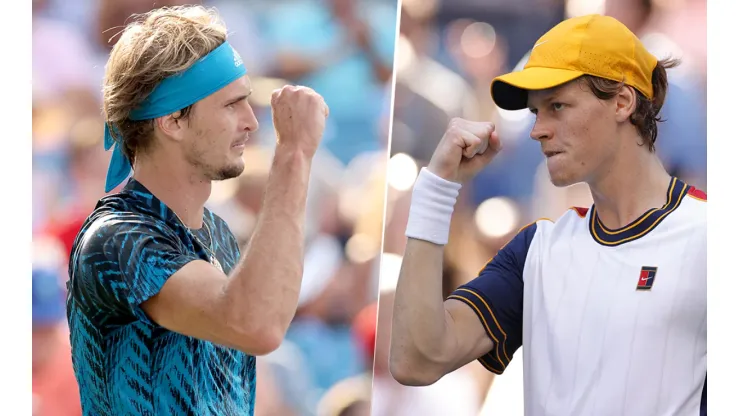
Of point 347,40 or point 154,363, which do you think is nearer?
point 154,363

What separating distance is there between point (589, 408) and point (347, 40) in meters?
1.41

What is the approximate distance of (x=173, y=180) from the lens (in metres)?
1.54

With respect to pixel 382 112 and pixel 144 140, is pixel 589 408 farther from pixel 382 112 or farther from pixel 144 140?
pixel 382 112

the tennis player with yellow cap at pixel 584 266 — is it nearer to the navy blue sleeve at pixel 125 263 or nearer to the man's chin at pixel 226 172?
the man's chin at pixel 226 172

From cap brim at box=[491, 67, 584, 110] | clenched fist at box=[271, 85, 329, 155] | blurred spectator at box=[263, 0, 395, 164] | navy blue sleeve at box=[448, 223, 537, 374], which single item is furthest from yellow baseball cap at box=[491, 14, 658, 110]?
blurred spectator at box=[263, 0, 395, 164]

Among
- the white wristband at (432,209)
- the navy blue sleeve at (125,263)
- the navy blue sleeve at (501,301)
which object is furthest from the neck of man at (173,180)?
the navy blue sleeve at (501,301)

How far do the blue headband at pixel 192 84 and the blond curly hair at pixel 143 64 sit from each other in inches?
0.5

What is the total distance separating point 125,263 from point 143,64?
44cm

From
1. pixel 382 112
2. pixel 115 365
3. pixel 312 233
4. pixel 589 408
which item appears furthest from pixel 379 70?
pixel 115 365

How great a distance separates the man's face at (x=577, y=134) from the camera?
1721 mm

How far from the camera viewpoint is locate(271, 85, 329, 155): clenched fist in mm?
1388

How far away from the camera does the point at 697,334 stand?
1600 millimetres

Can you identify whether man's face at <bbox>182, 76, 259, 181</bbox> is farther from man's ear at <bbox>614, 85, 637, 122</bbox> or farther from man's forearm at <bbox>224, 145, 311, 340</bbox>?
man's ear at <bbox>614, 85, 637, 122</bbox>

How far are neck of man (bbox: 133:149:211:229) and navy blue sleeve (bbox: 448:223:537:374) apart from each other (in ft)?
2.14
